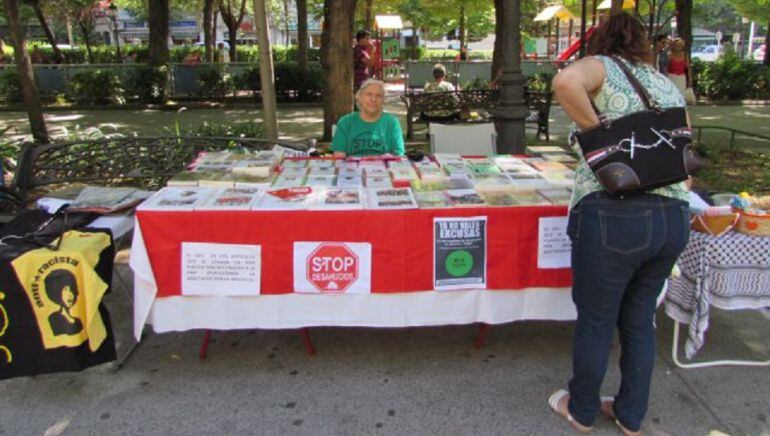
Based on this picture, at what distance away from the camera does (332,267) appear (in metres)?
3.04

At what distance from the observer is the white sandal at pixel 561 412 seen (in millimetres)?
2691

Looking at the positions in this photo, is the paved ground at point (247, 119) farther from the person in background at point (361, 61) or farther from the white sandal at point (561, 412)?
the white sandal at point (561, 412)

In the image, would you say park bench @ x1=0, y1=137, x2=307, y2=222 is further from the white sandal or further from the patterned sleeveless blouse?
the patterned sleeveless blouse

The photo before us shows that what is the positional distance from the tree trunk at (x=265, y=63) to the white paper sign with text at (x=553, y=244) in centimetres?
399

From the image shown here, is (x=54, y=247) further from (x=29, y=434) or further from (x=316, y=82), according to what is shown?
(x=316, y=82)

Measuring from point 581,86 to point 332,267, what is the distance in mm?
1433

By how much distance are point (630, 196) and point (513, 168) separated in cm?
161

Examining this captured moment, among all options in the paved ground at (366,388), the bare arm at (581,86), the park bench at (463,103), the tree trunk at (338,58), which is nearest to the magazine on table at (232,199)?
the paved ground at (366,388)

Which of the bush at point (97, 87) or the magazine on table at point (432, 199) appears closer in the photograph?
the magazine on table at point (432, 199)

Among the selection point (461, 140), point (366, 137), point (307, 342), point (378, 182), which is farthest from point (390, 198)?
point (461, 140)

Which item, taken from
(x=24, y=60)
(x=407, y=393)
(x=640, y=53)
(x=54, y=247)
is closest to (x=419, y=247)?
(x=407, y=393)

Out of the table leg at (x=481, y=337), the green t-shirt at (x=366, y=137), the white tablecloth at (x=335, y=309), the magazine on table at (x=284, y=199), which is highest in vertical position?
the green t-shirt at (x=366, y=137)

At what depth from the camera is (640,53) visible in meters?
2.30

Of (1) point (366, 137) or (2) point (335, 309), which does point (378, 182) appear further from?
(1) point (366, 137)
